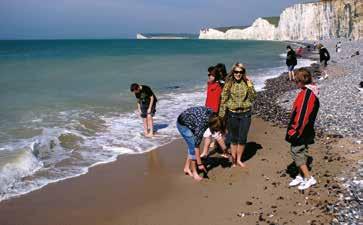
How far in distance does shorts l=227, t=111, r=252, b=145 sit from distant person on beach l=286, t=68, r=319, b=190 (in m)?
1.28

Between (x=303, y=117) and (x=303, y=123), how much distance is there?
0.33ft

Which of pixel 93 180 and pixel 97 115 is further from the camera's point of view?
pixel 97 115

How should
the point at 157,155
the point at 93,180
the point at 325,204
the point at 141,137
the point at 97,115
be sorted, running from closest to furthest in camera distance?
the point at 325,204, the point at 93,180, the point at 157,155, the point at 141,137, the point at 97,115

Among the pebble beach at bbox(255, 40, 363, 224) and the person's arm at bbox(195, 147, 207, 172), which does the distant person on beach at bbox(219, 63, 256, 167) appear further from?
the pebble beach at bbox(255, 40, 363, 224)

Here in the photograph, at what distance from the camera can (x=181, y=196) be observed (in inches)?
268

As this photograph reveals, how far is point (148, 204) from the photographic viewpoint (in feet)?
21.5

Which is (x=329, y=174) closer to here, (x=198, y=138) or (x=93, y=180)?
(x=198, y=138)

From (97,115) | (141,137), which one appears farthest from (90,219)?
(97,115)

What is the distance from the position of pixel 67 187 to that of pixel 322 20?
113565mm

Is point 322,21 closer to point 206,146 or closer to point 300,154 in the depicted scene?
point 206,146

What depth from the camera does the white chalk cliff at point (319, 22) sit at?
288 ft

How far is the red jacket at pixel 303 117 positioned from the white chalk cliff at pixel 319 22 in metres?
85.5

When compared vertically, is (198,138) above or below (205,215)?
above

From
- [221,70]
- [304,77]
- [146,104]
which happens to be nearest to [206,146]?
[221,70]
